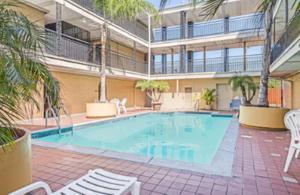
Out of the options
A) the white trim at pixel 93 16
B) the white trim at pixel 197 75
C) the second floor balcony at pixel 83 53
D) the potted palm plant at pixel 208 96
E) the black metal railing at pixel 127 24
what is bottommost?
the potted palm plant at pixel 208 96

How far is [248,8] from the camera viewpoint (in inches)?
662

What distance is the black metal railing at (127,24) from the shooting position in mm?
12011

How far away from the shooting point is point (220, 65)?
18.2 meters

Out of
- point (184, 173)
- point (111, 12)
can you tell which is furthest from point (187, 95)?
point (184, 173)

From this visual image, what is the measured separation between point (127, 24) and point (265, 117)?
1138cm

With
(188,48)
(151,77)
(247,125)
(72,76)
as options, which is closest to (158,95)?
(151,77)

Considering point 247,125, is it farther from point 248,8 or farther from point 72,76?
point 248,8

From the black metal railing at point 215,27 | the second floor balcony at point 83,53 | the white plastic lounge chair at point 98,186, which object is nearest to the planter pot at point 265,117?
the white plastic lounge chair at point 98,186

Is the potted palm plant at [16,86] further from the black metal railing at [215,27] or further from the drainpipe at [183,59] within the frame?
the drainpipe at [183,59]

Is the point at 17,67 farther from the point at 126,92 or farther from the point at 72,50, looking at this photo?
the point at 126,92

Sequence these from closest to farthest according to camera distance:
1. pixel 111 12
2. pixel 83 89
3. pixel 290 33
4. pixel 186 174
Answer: pixel 186 174 < pixel 290 33 < pixel 111 12 < pixel 83 89

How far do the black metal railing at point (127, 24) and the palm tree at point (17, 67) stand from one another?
380 inches

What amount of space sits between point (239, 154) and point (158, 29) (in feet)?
55.6

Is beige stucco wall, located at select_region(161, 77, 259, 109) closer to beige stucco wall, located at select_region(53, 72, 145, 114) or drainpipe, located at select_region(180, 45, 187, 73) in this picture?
drainpipe, located at select_region(180, 45, 187, 73)
